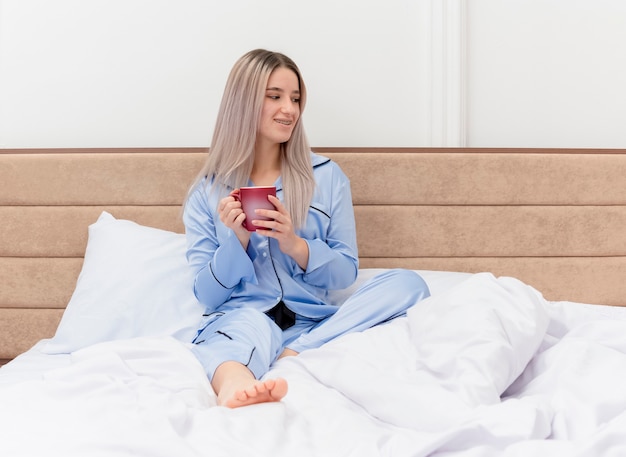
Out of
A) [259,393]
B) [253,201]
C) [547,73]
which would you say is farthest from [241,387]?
[547,73]

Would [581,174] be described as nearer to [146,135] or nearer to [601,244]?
[601,244]

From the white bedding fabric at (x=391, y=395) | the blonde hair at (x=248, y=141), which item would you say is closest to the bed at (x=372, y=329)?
the white bedding fabric at (x=391, y=395)

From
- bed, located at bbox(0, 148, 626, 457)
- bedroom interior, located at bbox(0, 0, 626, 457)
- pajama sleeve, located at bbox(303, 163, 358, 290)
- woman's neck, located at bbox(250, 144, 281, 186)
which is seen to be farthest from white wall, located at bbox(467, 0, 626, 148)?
woman's neck, located at bbox(250, 144, 281, 186)

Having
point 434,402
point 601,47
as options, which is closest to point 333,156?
point 601,47

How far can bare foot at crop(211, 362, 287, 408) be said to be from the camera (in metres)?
1.20

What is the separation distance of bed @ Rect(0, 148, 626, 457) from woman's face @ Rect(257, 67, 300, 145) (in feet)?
0.95

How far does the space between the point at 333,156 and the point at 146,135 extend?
2.14 feet

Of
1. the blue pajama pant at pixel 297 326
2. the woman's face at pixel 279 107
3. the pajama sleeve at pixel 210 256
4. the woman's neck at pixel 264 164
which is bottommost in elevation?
the blue pajama pant at pixel 297 326

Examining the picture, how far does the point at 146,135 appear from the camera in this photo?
232cm

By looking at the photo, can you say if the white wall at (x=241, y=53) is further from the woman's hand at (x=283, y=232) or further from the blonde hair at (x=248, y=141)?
the woman's hand at (x=283, y=232)

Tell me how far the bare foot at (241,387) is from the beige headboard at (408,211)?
857 millimetres

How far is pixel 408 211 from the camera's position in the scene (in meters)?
2.22

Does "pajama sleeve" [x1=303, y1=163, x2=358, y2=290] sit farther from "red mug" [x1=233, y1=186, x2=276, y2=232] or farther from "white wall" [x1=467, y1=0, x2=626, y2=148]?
"white wall" [x1=467, y1=0, x2=626, y2=148]

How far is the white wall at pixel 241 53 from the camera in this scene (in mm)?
2305
